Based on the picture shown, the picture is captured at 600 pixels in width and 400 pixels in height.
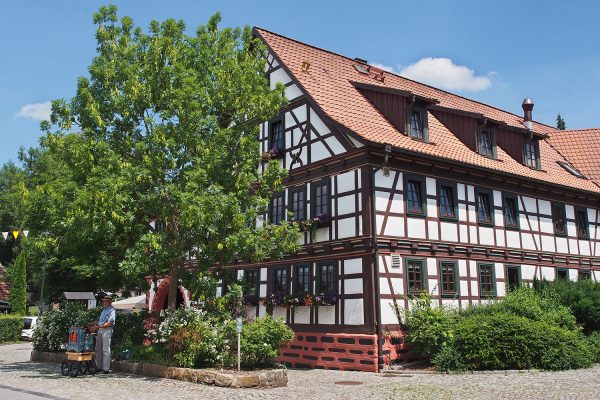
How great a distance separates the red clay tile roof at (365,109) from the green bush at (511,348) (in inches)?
227

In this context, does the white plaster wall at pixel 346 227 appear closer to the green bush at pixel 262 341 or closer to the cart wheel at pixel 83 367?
the green bush at pixel 262 341

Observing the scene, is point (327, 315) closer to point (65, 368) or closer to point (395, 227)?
point (395, 227)

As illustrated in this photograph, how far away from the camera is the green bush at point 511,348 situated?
49.7 ft

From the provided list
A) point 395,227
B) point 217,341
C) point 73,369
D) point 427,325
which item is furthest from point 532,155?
point 73,369

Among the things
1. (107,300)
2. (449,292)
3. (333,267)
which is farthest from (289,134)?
(107,300)

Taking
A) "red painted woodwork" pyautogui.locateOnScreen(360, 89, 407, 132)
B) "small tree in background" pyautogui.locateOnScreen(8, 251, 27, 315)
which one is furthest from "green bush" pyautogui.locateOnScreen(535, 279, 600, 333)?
"small tree in background" pyautogui.locateOnScreen(8, 251, 27, 315)

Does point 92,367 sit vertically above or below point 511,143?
below

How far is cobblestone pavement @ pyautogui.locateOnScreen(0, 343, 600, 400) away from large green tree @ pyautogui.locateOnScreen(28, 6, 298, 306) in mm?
2899

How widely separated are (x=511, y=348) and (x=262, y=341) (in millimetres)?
6816

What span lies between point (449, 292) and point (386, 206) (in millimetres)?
3723

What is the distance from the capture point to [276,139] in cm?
2112

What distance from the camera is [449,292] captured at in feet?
61.2

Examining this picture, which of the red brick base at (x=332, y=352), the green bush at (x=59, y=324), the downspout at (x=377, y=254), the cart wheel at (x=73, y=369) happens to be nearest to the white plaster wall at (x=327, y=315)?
the red brick base at (x=332, y=352)

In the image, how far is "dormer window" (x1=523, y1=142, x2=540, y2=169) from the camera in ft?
78.9
